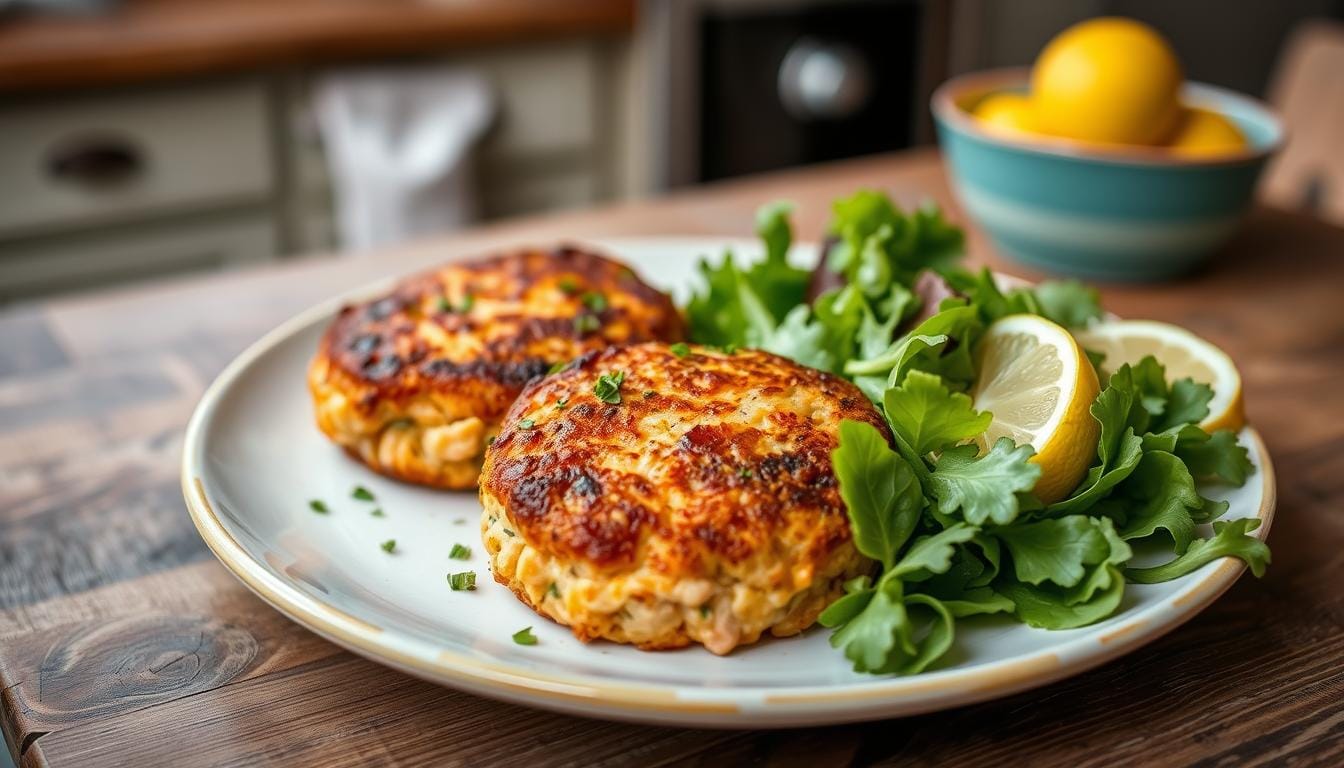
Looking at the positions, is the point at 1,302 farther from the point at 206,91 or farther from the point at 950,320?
the point at 950,320

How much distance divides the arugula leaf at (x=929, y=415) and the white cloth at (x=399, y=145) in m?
2.13

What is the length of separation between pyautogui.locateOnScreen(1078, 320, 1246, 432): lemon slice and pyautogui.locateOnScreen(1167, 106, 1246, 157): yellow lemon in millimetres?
569

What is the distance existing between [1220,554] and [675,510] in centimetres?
47

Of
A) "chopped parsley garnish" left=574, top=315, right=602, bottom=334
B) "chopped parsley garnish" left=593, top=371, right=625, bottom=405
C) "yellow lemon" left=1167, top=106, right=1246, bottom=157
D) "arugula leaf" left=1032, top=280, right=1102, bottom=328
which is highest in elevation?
"yellow lemon" left=1167, top=106, right=1246, bottom=157

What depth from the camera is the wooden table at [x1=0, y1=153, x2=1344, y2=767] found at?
979 mm

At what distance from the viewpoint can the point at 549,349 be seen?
138cm

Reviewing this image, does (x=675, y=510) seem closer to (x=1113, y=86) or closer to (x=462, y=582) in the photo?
(x=462, y=582)

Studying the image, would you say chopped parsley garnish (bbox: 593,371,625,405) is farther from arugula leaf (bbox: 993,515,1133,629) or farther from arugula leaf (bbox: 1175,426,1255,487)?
arugula leaf (bbox: 1175,426,1255,487)

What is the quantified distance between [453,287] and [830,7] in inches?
94.8

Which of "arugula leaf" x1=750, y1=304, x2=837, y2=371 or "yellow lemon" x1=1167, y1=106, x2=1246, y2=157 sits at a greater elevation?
"yellow lemon" x1=1167, y1=106, x2=1246, y2=157

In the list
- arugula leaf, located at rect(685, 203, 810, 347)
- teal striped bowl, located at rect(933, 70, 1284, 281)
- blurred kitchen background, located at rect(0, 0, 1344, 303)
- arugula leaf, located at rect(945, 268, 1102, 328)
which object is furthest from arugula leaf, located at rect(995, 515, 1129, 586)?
blurred kitchen background, located at rect(0, 0, 1344, 303)

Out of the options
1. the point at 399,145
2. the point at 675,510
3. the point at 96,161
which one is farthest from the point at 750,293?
the point at 96,161

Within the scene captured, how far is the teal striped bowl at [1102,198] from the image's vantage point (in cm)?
184

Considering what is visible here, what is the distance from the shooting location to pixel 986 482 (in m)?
1.04
